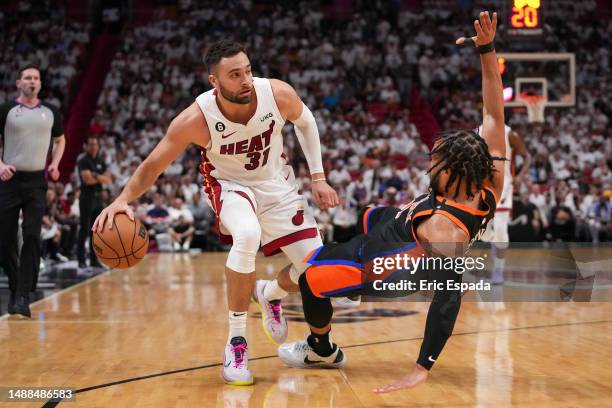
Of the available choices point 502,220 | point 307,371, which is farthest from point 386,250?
point 502,220

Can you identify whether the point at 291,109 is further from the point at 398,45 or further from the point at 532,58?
the point at 398,45

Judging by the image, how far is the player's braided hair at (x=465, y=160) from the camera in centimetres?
388

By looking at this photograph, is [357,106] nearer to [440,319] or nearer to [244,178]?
[244,178]

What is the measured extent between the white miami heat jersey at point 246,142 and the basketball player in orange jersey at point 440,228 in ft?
2.55

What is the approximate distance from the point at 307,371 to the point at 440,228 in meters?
1.32

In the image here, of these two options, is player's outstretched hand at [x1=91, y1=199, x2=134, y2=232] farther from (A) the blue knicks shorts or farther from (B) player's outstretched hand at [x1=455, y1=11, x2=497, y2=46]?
(B) player's outstretched hand at [x1=455, y1=11, x2=497, y2=46]

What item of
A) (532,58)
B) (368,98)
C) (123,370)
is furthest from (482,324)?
(368,98)

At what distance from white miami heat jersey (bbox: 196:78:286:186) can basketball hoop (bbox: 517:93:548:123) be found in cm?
933

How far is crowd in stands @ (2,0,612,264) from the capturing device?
51.7 feet

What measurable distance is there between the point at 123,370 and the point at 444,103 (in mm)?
17120

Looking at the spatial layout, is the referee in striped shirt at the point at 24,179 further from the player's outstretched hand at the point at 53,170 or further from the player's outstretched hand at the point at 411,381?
the player's outstretched hand at the point at 411,381

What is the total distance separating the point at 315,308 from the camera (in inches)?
181

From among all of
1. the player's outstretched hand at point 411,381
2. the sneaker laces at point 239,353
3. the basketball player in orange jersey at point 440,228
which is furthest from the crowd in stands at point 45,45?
the player's outstretched hand at point 411,381

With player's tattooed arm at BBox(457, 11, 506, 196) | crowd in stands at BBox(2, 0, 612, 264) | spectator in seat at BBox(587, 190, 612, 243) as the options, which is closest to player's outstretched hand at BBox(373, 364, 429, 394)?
player's tattooed arm at BBox(457, 11, 506, 196)
